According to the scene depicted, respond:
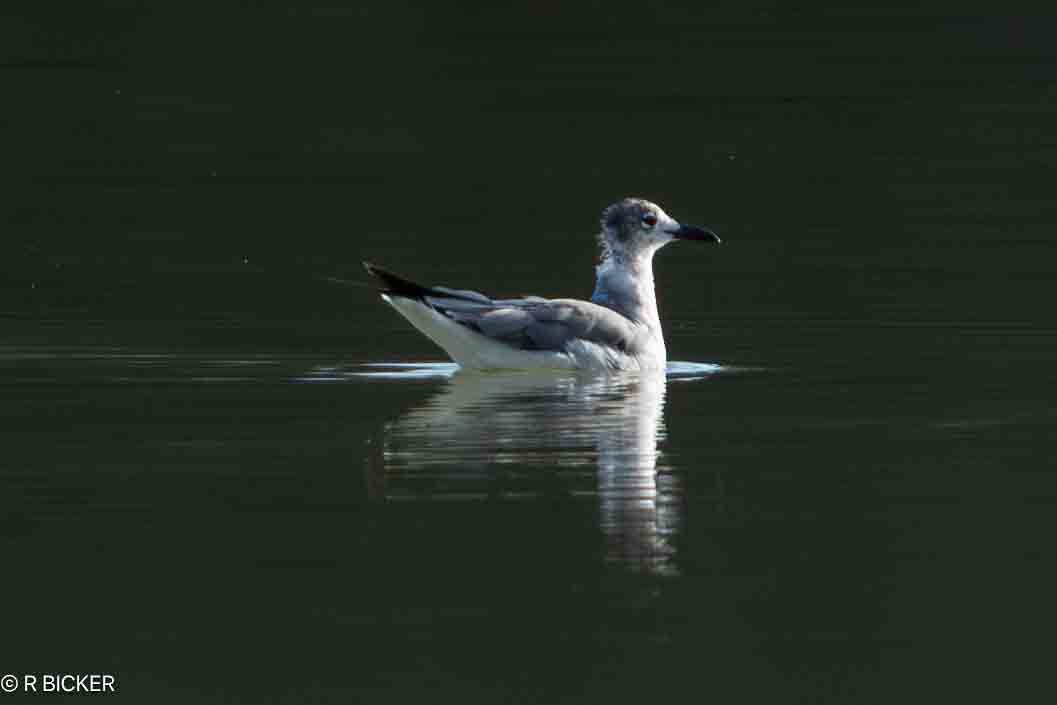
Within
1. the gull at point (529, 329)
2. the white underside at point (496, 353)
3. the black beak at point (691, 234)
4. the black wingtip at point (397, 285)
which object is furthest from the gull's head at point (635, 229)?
the black wingtip at point (397, 285)

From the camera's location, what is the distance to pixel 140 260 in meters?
23.0

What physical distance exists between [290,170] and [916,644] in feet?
67.4

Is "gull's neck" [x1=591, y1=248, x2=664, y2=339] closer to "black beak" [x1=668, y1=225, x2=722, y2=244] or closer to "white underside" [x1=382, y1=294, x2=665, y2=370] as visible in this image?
"black beak" [x1=668, y1=225, x2=722, y2=244]

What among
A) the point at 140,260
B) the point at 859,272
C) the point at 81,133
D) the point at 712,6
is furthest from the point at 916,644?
the point at 712,6

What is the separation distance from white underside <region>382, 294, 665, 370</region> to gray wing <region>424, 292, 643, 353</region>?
0.04 m

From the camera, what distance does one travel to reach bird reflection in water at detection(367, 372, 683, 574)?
12.2 m

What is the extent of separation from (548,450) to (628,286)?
455 cm

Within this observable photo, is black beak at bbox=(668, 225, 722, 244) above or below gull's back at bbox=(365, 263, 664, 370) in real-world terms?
above

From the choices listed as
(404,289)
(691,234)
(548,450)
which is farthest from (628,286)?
(548,450)

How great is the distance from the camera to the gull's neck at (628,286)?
18125 millimetres

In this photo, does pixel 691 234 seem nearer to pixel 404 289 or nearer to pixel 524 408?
pixel 404 289

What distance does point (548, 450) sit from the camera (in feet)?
45.7

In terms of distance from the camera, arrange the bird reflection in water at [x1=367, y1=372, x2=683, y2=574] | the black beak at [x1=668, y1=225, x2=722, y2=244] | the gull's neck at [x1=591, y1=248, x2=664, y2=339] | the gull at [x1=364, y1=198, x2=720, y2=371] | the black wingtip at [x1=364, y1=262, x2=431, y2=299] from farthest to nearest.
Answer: the black beak at [x1=668, y1=225, x2=722, y2=244]
the gull's neck at [x1=591, y1=248, x2=664, y2=339]
the gull at [x1=364, y1=198, x2=720, y2=371]
the black wingtip at [x1=364, y1=262, x2=431, y2=299]
the bird reflection in water at [x1=367, y1=372, x2=683, y2=574]

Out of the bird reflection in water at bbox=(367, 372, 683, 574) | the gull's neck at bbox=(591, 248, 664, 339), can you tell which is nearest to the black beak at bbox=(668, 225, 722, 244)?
the gull's neck at bbox=(591, 248, 664, 339)
